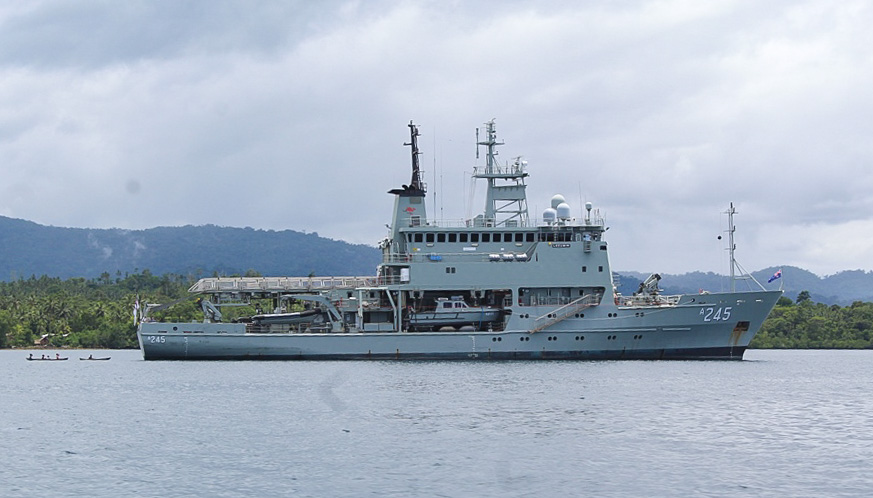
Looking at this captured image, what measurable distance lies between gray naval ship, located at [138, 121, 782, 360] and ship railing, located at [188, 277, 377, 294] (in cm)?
6

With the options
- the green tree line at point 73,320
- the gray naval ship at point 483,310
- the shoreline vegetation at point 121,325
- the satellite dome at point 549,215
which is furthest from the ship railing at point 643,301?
the green tree line at point 73,320

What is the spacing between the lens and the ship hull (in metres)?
47.0

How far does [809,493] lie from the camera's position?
1902 cm

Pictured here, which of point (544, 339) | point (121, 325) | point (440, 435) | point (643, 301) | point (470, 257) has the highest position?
point (470, 257)

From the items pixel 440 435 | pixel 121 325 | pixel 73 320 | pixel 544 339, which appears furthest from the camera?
pixel 73 320

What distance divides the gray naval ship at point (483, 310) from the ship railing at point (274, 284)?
58 mm

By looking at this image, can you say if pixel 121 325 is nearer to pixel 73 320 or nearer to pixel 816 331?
pixel 73 320

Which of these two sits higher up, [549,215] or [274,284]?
[549,215]

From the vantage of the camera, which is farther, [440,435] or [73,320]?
[73,320]

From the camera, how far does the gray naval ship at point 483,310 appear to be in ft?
154

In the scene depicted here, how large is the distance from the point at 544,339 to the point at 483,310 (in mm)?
3135

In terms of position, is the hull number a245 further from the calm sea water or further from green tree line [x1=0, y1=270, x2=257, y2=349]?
green tree line [x1=0, y1=270, x2=257, y2=349]

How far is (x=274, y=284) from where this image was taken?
49.0 metres

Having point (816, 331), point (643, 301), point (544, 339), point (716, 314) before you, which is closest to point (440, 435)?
point (544, 339)
